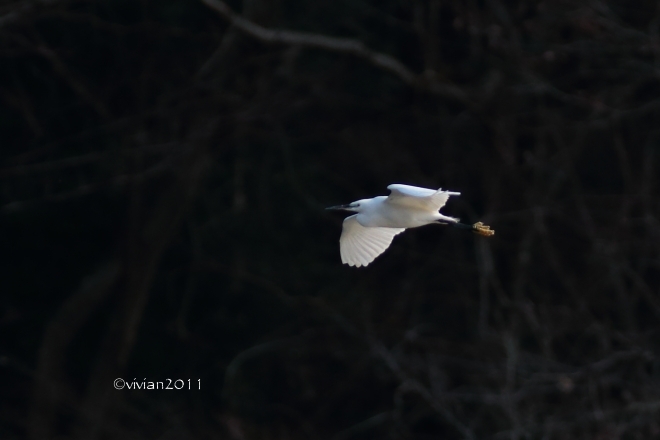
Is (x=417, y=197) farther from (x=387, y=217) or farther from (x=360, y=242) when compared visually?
(x=360, y=242)

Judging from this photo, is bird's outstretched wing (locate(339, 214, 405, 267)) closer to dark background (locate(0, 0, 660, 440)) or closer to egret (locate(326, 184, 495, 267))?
egret (locate(326, 184, 495, 267))

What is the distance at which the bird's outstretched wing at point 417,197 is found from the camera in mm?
3605

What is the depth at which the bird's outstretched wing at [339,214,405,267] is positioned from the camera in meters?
4.77

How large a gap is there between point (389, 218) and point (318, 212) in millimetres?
4702

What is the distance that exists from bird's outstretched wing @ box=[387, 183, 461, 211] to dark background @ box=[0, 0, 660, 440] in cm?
242

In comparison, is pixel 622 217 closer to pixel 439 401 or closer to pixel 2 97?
pixel 439 401

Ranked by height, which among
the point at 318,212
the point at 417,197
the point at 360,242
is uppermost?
the point at 417,197

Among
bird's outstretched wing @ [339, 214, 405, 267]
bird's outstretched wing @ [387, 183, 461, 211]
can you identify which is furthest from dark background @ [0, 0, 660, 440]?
bird's outstretched wing @ [387, 183, 461, 211]

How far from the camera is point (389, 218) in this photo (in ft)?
13.5

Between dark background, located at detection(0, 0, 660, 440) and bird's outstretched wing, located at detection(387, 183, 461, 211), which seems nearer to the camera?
bird's outstretched wing, located at detection(387, 183, 461, 211)

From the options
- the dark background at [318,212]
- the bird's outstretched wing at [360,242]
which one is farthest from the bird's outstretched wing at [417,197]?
the dark background at [318,212]

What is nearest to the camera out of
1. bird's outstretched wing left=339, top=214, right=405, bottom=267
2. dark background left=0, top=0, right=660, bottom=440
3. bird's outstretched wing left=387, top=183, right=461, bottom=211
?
bird's outstretched wing left=387, top=183, right=461, bottom=211

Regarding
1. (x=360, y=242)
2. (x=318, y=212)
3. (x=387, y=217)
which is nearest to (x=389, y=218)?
(x=387, y=217)

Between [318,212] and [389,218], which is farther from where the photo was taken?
[318,212]
